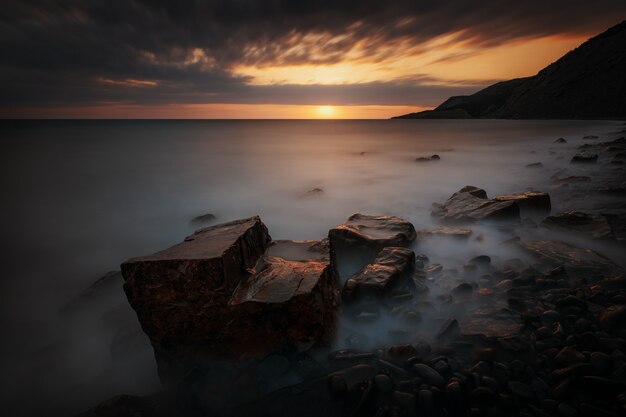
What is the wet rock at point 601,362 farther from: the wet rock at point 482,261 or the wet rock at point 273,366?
the wet rock at point 273,366

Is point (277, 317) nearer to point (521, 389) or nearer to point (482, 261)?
point (521, 389)

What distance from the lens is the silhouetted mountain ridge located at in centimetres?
5512

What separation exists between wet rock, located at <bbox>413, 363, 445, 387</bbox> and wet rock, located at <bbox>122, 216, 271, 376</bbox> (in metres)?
1.73

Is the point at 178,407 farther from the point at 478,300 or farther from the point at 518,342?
the point at 478,300

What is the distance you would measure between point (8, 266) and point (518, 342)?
910 centimetres

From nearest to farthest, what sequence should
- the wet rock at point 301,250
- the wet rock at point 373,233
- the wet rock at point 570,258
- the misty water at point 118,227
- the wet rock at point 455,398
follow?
the wet rock at point 455,398 → the misty water at point 118,227 → the wet rock at point 301,250 → the wet rock at point 570,258 → the wet rock at point 373,233

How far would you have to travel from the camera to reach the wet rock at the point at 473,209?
585 cm

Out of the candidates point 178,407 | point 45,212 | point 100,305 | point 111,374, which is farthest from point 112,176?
point 178,407

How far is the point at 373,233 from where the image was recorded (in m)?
4.81

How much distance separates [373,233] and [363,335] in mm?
1917

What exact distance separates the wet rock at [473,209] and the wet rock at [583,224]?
58 cm

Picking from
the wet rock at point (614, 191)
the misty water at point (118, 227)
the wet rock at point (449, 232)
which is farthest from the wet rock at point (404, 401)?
the wet rock at point (614, 191)

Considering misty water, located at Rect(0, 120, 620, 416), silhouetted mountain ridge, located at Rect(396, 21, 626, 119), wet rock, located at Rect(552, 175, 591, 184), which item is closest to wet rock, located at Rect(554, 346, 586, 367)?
misty water, located at Rect(0, 120, 620, 416)

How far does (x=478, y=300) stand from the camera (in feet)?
11.8
